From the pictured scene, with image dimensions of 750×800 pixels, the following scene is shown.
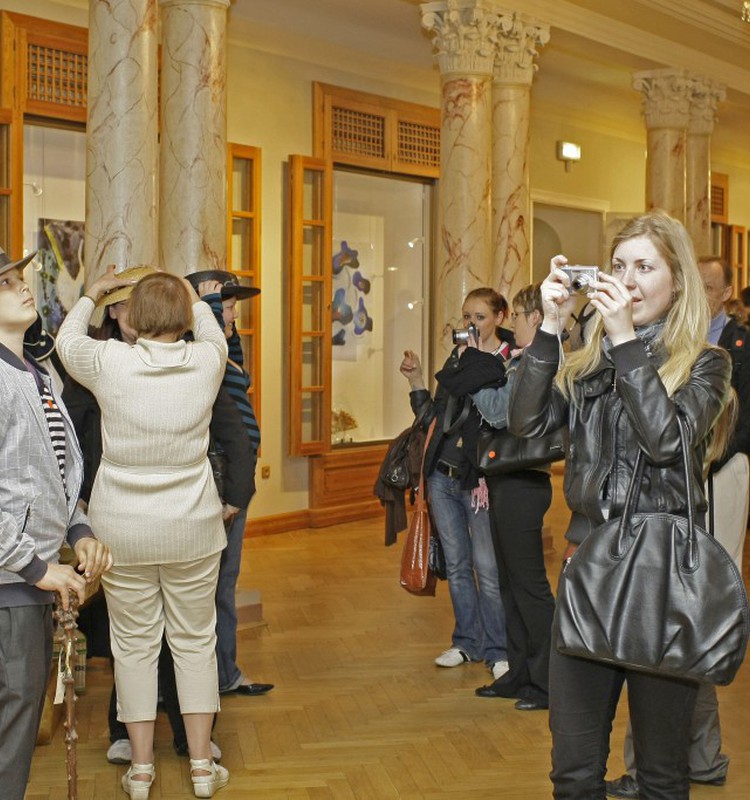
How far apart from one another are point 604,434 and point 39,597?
51.5 inches

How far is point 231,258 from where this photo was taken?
9359 millimetres

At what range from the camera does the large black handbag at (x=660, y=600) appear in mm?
2426

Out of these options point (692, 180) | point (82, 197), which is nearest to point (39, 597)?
point (82, 197)

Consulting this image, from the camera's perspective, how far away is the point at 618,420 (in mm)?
2604

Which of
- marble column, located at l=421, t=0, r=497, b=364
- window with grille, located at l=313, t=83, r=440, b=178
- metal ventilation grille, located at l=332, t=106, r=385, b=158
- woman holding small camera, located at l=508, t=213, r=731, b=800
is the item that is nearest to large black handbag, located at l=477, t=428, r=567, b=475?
woman holding small camera, located at l=508, t=213, r=731, b=800

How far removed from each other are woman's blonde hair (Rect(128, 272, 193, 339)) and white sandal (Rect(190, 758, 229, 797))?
1.40 metres

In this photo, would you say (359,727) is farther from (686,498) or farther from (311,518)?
(311,518)

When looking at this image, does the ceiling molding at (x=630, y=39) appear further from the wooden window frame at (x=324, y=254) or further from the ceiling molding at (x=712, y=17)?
the wooden window frame at (x=324, y=254)

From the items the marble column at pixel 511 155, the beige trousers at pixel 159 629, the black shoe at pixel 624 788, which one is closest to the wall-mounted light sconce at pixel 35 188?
the marble column at pixel 511 155

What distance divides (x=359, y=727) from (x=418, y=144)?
7.40m

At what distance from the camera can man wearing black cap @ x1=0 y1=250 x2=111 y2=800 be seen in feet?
8.66

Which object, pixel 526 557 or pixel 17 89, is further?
pixel 17 89

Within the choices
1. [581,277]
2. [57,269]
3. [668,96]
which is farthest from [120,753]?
[668,96]

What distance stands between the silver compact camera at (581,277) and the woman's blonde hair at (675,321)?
165mm
